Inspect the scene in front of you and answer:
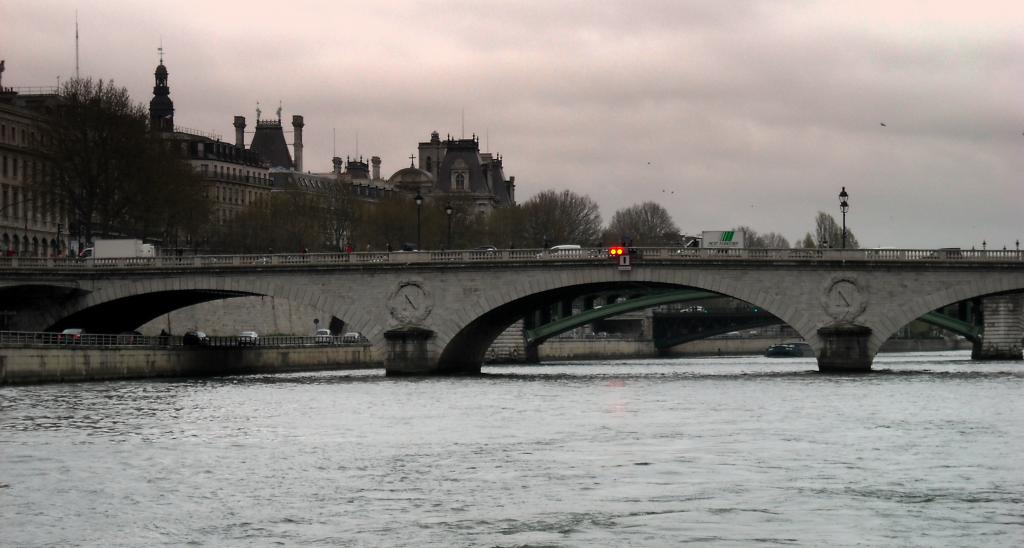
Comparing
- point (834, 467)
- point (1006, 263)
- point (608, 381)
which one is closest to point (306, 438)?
point (834, 467)

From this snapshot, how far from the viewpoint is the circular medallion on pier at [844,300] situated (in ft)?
284

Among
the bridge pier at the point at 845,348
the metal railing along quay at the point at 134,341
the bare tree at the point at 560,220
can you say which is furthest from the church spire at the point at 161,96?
the bridge pier at the point at 845,348

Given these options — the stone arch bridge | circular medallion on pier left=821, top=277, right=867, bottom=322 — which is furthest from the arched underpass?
circular medallion on pier left=821, top=277, right=867, bottom=322

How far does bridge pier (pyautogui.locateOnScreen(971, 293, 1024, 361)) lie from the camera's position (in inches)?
4825

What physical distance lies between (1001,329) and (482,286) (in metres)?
45.0

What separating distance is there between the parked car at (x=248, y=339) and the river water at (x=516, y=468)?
30.1 metres

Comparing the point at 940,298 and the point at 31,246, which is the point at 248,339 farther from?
the point at 940,298

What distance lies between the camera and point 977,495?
39625mm

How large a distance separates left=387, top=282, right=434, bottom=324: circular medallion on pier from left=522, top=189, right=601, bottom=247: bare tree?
70171mm

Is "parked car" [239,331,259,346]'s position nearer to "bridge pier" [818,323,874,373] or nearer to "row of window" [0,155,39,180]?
"row of window" [0,155,39,180]

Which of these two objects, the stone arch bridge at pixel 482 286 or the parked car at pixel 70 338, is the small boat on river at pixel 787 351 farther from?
the parked car at pixel 70 338

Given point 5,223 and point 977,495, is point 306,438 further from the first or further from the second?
point 5,223

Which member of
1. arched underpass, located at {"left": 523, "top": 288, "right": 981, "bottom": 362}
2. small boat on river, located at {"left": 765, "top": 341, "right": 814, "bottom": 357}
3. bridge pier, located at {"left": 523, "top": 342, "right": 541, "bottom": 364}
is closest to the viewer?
arched underpass, located at {"left": 523, "top": 288, "right": 981, "bottom": 362}

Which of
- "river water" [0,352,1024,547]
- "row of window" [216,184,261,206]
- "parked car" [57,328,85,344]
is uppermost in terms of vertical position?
"row of window" [216,184,261,206]
